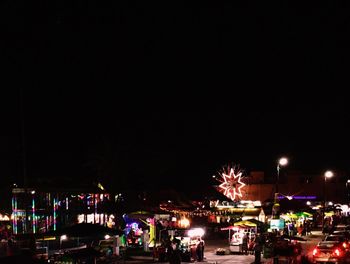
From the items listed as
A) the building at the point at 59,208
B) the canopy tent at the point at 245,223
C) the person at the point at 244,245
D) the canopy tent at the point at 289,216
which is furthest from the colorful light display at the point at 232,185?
the person at the point at 244,245

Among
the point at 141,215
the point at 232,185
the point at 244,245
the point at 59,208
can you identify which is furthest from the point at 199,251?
the point at 232,185

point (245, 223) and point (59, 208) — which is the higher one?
point (59, 208)

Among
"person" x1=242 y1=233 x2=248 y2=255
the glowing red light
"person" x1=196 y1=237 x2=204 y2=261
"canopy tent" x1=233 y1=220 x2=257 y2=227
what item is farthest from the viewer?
"canopy tent" x1=233 y1=220 x2=257 y2=227

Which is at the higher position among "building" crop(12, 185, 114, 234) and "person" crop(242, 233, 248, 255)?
"building" crop(12, 185, 114, 234)

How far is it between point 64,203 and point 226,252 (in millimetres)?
11909

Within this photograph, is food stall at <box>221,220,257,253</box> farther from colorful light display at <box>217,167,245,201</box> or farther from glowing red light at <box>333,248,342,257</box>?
colorful light display at <box>217,167,245,201</box>

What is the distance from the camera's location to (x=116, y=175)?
46.3 metres

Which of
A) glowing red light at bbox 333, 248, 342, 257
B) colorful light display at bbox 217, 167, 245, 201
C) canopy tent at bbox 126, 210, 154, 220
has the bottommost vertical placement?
glowing red light at bbox 333, 248, 342, 257

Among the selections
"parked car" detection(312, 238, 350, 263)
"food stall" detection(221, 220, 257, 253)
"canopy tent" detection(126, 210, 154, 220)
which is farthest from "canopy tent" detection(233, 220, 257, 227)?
"parked car" detection(312, 238, 350, 263)

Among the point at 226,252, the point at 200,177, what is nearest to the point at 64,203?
the point at 226,252

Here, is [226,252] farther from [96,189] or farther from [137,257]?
[96,189]

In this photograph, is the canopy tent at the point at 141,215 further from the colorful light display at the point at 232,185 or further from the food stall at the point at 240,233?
the colorful light display at the point at 232,185

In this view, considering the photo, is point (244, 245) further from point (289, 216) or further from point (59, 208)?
point (289, 216)

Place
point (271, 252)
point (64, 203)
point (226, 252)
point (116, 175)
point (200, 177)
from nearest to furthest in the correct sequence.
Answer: point (271, 252) < point (226, 252) < point (64, 203) < point (116, 175) < point (200, 177)
